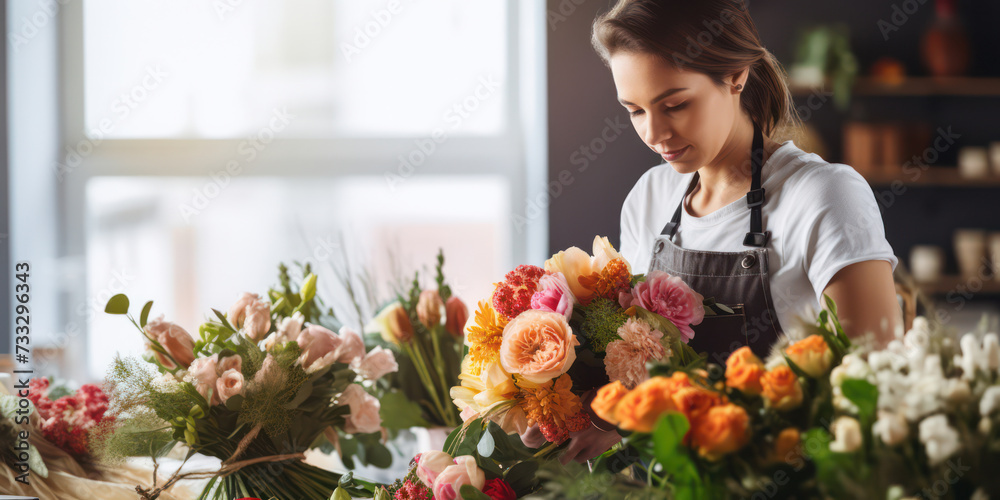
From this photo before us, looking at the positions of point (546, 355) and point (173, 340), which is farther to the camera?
point (173, 340)

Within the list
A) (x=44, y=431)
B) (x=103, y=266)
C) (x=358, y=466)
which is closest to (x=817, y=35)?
(x=358, y=466)

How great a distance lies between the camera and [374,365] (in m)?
1.00

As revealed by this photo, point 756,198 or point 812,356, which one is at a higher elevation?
point 756,198

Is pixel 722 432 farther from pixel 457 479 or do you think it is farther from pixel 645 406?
pixel 457 479

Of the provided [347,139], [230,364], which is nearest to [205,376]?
[230,364]

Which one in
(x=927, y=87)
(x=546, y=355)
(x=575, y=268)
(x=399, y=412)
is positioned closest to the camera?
(x=546, y=355)

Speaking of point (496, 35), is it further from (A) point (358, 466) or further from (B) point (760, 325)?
(B) point (760, 325)

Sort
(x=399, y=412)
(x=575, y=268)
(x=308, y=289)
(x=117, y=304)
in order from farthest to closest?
(x=399, y=412) < (x=308, y=289) < (x=117, y=304) < (x=575, y=268)

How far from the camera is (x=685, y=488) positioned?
46 centimetres

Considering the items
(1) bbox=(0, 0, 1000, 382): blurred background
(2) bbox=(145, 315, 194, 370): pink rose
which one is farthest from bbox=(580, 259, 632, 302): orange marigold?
(1) bbox=(0, 0, 1000, 382): blurred background

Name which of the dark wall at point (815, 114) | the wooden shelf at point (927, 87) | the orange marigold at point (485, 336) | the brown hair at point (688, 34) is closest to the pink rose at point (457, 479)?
the orange marigold at point (485, 336)

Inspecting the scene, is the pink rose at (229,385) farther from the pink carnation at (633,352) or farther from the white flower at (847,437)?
the white flower at (847,437)

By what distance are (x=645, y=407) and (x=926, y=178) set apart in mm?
2579

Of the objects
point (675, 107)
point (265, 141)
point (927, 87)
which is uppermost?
point (927, 87)
